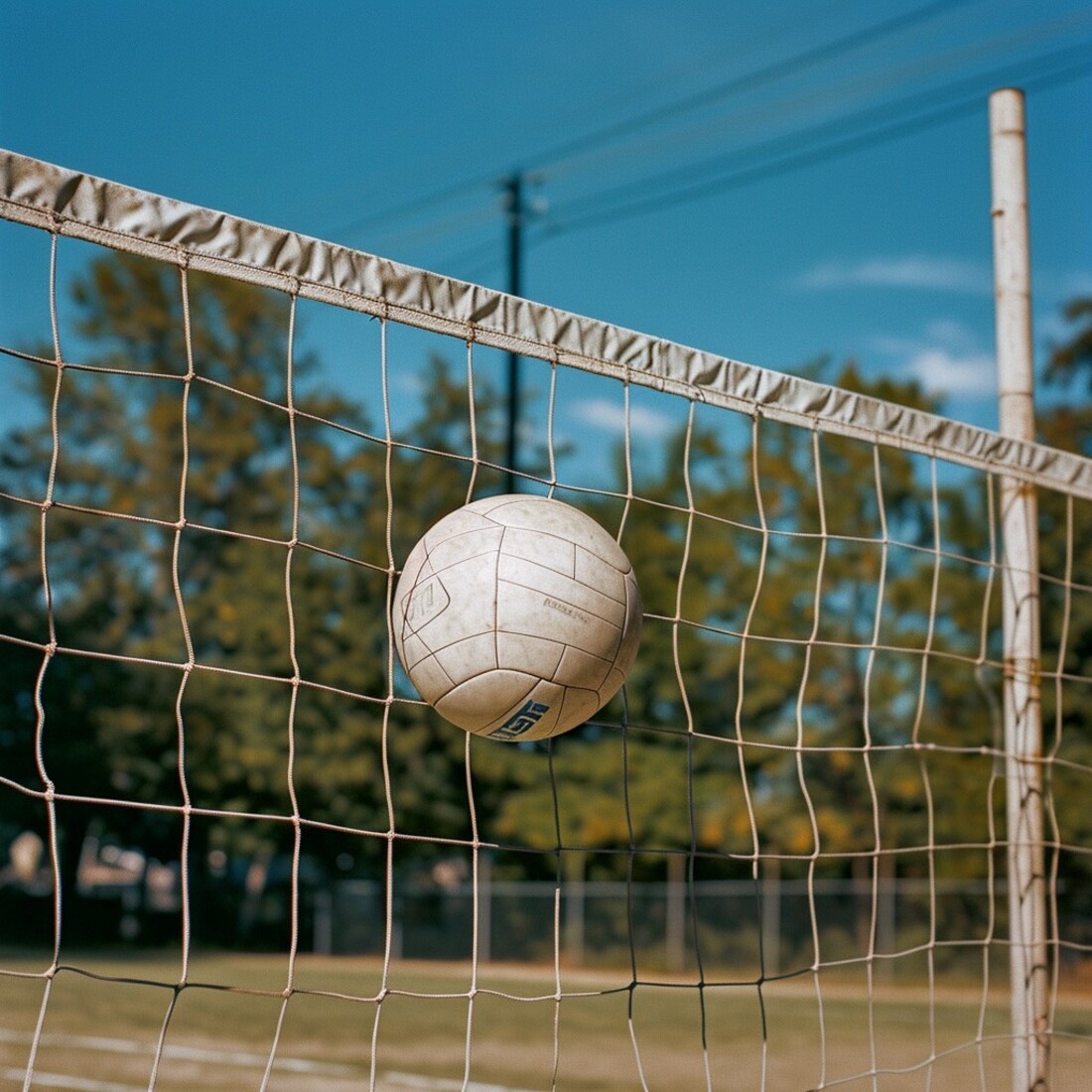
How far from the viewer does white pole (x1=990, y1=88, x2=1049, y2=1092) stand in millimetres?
5031

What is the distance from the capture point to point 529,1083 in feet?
30.6

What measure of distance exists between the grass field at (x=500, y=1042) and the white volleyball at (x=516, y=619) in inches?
106

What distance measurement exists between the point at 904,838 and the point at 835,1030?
1116 centimetres

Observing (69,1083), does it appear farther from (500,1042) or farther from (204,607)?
(204,607)

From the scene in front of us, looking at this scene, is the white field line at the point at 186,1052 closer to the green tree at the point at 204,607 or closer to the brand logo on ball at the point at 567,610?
the brand logo on ball at the point at 567,610

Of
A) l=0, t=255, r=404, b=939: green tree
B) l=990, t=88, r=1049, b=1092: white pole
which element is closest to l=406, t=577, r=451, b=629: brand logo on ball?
l=990, t=88, r=1049, b=1092: white pole

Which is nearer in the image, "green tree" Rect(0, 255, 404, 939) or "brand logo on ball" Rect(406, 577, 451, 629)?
"brand logo on ball" Rect(406, 577, 451, 629)

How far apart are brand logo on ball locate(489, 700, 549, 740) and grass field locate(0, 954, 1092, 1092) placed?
255 centimetres

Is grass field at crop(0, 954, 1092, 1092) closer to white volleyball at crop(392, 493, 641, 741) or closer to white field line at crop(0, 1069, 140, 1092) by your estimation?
white field line at crop(0, 1069, 140, 1092)

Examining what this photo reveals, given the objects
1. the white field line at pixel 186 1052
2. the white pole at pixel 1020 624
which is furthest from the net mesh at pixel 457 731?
the white pole at pixel 1020 624

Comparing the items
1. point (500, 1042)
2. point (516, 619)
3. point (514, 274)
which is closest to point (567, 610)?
point (516, 619)

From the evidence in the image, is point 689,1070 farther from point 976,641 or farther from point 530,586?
point 976,641

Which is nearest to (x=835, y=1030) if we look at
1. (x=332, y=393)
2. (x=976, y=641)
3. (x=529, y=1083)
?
(x=529, y=1083)

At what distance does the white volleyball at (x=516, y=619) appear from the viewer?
354cm
